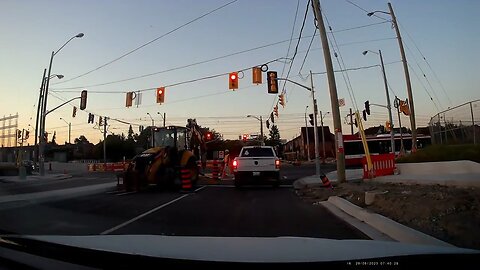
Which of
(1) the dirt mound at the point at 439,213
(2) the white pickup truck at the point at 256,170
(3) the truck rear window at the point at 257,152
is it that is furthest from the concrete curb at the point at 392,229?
(3) the truck rear window at the point at 257,152

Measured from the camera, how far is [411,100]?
28.9 metres

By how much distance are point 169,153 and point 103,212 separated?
8989 millimetres

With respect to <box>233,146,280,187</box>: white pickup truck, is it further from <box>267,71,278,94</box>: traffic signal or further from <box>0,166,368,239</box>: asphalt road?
<box>0,166,368,239</box>: asphalt road

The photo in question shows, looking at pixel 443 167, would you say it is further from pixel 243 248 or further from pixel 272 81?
pixel 243 248

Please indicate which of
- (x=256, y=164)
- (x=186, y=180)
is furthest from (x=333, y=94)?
(x=186, y=180)

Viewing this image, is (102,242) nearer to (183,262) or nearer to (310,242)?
(183,262)

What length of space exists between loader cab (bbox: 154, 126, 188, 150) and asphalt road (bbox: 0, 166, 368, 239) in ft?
28.5

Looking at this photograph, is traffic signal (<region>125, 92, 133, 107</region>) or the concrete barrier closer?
the concrete barrier

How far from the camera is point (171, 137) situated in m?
21.9

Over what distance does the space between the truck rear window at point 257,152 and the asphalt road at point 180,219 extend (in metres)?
6.95

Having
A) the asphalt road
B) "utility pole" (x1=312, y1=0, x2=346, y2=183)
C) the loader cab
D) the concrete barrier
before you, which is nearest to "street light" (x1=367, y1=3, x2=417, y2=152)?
the concrete barrier

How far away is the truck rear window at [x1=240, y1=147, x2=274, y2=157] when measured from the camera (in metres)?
20.4

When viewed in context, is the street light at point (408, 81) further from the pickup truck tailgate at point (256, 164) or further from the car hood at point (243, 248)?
the car hood at point (243, 248)

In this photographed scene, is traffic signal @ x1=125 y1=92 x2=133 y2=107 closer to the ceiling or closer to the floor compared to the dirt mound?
closer to the ceiling
